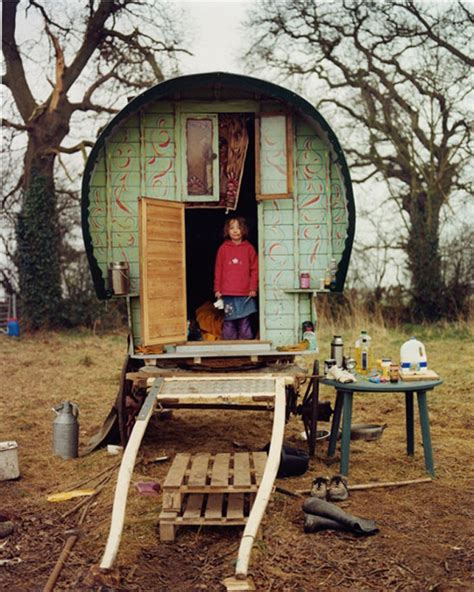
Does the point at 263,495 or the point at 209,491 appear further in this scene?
the point at 209,491

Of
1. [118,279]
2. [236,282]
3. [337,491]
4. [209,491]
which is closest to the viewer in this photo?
[209,491]

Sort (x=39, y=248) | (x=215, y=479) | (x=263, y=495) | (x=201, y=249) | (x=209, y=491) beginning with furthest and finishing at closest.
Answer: (x=39, y=248), (x=201, y=249), (x=215, y=479), (x=209, y=491), (x=263, y=495)

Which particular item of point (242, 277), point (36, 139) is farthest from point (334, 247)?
point (36, 139)

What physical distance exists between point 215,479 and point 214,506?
234mm

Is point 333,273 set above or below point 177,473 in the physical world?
above

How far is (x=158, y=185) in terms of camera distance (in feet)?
24.0

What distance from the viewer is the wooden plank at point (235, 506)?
5191 millimetres

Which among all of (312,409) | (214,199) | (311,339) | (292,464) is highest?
(214,199)

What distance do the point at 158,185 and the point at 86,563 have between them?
12.3 ft

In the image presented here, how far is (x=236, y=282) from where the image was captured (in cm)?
822

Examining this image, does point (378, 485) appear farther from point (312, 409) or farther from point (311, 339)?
point (311, 339)

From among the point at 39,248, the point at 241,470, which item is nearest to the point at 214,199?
the point at 241,470

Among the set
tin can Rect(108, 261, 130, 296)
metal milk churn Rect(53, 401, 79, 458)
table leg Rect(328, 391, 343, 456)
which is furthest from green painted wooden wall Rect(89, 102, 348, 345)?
metal milk churn Rect(53, 401, 79, 458)

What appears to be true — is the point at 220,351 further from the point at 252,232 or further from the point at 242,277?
the point at 252,232
